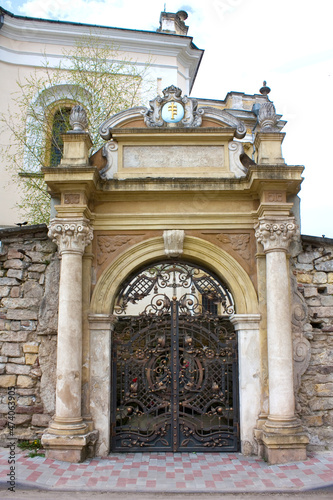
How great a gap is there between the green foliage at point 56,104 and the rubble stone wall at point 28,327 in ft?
15.9

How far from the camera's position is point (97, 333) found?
21.2 feet

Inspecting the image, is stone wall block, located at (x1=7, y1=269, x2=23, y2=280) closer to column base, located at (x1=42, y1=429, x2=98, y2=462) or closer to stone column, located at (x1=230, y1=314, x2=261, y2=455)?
column base, located at (x1=42, y1=429, x2=98, y2=462)

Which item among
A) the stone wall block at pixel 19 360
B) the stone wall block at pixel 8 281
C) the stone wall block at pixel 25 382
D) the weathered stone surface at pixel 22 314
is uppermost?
the stone wall block at pixel 8 281

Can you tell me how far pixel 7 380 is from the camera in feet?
21.5

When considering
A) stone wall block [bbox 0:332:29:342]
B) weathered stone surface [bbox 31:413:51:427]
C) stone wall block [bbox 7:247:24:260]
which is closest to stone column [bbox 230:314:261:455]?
weathered stone surface [bbox 31:413:51:427]

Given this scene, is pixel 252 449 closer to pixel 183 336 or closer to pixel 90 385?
pixel 183 336

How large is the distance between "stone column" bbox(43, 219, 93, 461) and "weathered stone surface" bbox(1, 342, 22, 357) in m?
0.90

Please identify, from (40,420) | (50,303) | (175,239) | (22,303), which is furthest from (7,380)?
(175,239)

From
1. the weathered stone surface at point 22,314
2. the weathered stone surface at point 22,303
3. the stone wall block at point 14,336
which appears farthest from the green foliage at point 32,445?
the weathered stone surface at point 22,303

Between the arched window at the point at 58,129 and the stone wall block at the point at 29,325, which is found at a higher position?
the arched window at the point at 58,129

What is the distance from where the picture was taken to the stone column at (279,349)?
576 cm

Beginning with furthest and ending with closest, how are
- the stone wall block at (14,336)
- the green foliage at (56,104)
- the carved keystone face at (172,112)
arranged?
1. the green foliage at (56,104)
2. the carved keystone face at (172,112)
3. the stone wall block at (14,336)

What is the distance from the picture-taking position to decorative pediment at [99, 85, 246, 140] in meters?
6.95

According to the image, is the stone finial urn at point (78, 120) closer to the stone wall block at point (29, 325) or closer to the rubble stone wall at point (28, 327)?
the rubble stone wall at point (28, 327)
